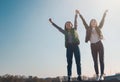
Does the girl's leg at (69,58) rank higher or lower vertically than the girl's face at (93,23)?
lower

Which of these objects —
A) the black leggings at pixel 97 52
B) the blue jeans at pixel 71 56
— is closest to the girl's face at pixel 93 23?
the black leggings at pixel 97 52

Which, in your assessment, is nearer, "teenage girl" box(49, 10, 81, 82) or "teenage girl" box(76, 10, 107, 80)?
"teenage girl" box(76, 10, 107, 80)

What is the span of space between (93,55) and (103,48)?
0.55 metres

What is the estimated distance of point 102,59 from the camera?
1240cm

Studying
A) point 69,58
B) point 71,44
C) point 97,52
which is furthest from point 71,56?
point 97,52

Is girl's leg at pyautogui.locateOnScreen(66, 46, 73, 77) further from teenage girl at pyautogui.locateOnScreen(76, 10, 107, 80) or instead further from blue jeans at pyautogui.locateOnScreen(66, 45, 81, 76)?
teenage girl at pyautogui.locateOnScreen(76, 10, 107, 80)

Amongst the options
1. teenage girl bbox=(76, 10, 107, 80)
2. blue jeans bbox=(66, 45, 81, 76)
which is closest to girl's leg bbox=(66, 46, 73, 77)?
blue jeans bbox=(66, 45, 81, 76)

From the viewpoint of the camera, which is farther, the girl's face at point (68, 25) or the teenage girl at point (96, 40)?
the girl's face at point (68, 25)

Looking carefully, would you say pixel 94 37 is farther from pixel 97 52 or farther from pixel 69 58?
pixel 69 58

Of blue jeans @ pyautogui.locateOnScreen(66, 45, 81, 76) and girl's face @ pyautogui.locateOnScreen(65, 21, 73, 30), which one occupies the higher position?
girl's face @ pyautogui.locateOnScreen(65, 21, 73, 30)

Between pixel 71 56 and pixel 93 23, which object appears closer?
pixel 93 23

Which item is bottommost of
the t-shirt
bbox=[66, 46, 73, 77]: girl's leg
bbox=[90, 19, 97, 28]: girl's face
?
bbox=[66, 46, 73, 77]: girl's leg

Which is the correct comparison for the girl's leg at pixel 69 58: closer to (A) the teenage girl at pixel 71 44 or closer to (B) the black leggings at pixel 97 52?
(A) the teenage girl at pixel 71 44

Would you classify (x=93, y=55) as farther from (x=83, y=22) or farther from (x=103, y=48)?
(x=83, y=22)
